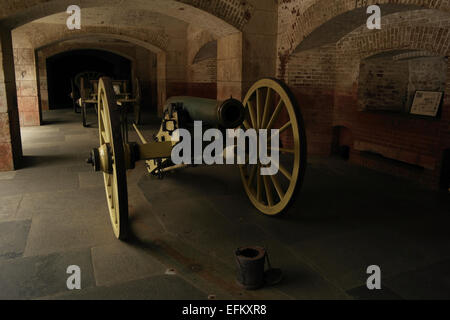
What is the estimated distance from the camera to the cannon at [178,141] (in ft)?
8.36

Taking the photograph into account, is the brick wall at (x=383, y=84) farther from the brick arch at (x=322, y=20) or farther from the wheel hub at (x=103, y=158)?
the wheel hub at (x=103, y=158)

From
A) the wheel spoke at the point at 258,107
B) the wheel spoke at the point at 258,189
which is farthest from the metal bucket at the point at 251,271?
the wheel spoke at the point at 258,107

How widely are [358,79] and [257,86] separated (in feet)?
9.51

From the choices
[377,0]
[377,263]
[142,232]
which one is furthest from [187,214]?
[377,0]

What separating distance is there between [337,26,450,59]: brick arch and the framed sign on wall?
2.59ft

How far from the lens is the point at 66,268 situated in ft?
8.25

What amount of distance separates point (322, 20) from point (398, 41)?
3.30 feet

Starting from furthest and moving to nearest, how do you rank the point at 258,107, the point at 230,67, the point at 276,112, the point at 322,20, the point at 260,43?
1. the point at 230,67
2. the point at 260,43
3. the point at 322,20
4. the point at 258,107
5. the point at 276,112

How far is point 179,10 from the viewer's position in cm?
563

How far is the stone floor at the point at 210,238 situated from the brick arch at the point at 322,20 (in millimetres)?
2038

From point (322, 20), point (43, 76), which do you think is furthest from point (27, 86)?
point (322, 20)
